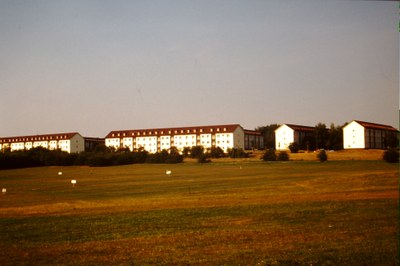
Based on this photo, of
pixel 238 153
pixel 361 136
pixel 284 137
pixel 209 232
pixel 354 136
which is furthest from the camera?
pixel 284 137

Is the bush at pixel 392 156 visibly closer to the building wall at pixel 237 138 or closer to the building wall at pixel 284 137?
the building wall at pixel 284 137

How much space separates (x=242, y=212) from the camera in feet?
104

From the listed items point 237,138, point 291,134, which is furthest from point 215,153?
point 237,138

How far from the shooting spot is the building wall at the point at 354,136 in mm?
147875

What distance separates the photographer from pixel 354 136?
149125mm

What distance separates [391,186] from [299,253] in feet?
112

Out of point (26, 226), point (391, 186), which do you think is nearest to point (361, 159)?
point (391, 186)

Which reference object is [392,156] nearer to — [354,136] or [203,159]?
[203,159]

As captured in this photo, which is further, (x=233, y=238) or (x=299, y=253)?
(x=233, y=238)

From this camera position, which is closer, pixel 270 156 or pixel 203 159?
pixel 270 156

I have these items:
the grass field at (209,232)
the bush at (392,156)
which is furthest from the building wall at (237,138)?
the grass field at (209,232)

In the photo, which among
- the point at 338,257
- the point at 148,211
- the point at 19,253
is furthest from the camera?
the point at 148,211

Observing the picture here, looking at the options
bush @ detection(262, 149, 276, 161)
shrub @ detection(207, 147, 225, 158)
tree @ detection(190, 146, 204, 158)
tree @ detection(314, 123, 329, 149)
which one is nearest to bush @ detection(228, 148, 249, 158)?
shrub @ detection(207, 147, 225, 158)

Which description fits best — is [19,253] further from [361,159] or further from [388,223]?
[361,159]
